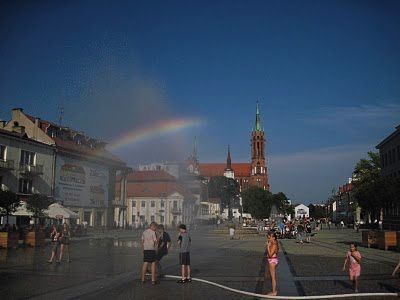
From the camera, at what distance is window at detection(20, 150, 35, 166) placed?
53.0 m

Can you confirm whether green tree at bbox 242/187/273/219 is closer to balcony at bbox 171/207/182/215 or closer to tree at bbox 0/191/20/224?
balcony at bbox 171/207/182/215

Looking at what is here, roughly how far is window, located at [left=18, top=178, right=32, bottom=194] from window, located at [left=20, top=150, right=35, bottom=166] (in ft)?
6.58

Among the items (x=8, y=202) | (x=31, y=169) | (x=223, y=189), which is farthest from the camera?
(x=223, y=189)

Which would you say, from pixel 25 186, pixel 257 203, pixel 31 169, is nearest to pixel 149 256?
pixel 25 186

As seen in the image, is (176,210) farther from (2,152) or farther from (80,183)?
(2,152)

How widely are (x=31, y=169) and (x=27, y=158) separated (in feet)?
4.87

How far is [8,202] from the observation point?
109ft

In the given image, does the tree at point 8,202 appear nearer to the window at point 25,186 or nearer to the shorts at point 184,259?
the window at point 25,186

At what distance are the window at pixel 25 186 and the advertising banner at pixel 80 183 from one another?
206 inches

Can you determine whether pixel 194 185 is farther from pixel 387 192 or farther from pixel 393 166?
pixel 387 192

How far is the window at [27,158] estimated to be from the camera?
53000 mm

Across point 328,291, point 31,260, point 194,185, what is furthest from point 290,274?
point 194,185

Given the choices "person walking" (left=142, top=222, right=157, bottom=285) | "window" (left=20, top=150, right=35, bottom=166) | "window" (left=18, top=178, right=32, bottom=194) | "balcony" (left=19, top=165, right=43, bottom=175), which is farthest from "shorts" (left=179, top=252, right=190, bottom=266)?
"window" (left=20, top=150, right=35, bottom=166)

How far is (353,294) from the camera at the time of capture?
1177 centimetres
